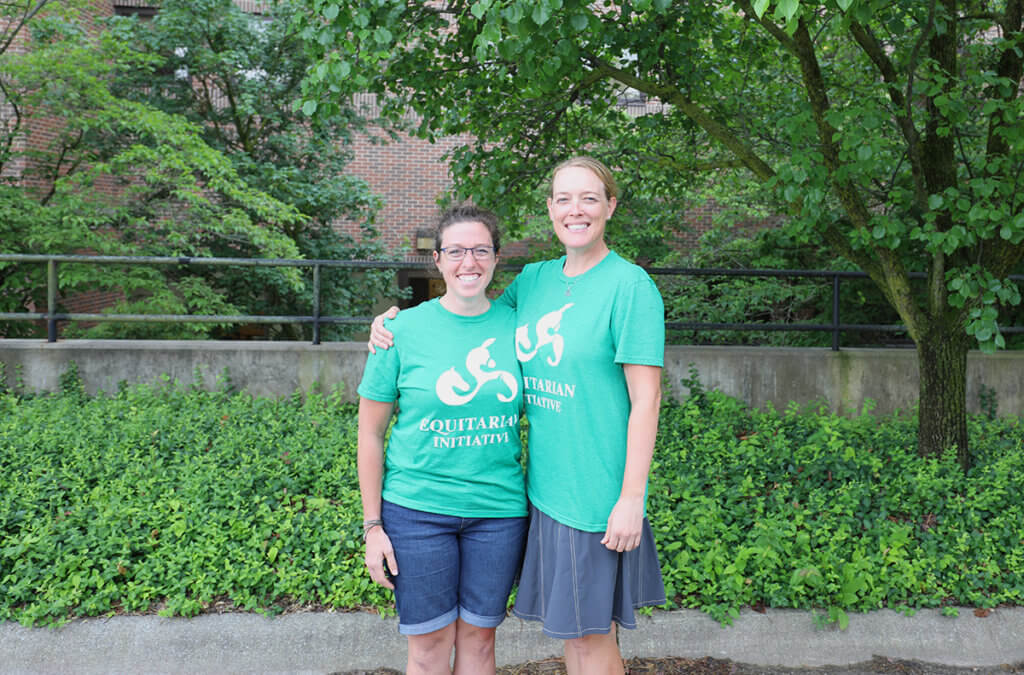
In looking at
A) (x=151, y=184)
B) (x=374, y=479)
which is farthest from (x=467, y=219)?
(x=151, y=184)

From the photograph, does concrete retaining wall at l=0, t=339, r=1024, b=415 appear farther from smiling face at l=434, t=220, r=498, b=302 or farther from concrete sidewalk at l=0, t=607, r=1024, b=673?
smiling face at l=434, t=220, r=498, b=302

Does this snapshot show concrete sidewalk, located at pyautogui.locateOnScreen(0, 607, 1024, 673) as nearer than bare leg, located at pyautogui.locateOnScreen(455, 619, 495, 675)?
No

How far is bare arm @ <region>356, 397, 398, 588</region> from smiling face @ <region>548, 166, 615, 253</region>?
0.76 meters

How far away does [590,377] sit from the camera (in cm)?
213

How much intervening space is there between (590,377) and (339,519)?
91.4 inches

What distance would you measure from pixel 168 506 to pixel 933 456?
4790 mm

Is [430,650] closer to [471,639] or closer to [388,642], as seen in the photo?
[471,639]

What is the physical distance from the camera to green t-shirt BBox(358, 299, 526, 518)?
2.21 m

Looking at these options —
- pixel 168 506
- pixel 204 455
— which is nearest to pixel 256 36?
pixel 204 455

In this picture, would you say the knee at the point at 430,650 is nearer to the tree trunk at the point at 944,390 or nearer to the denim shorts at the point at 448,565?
the denim shorts at the point at 448,565

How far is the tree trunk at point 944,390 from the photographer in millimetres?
5023

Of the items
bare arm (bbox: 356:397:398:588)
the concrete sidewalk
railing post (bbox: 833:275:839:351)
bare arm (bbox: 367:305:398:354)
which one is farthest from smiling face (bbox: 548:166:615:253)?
railing post (bbox: 833:275:839:351)

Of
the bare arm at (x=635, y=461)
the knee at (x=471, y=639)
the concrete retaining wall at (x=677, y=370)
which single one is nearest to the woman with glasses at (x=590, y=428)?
the bare arm at (x=635, y=461)

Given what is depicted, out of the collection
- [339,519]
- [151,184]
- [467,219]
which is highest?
[151,184]
